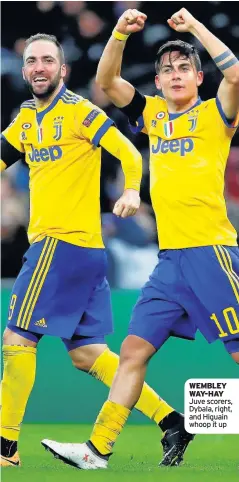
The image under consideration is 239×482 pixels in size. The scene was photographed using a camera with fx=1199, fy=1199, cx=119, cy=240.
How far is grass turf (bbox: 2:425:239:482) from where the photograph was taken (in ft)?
15.6

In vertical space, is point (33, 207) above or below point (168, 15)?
below

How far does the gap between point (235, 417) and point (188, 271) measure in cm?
69

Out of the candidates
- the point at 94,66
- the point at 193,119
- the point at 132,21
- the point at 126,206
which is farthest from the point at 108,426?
the point at 94,66

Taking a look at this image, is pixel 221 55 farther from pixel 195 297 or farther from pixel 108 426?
pixel 108 426

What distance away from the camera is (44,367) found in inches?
310

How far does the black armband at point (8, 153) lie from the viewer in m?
5.79

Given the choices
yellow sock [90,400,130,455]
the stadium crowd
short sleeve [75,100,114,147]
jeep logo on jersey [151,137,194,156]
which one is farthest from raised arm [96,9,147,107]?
the stadium crowd

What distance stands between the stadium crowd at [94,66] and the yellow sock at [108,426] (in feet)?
10.6

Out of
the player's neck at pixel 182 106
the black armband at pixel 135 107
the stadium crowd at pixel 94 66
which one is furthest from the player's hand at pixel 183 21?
the stadium crowd at pixel 94 66

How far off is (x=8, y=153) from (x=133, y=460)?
1584 millimetres

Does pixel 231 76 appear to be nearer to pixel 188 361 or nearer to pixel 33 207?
pixel 33 207

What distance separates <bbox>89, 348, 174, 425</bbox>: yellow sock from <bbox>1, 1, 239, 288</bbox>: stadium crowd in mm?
2516

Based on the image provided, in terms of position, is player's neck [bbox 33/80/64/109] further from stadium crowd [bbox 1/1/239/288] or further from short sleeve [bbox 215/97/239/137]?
stadium crowd [bbox 1/1/239/288]

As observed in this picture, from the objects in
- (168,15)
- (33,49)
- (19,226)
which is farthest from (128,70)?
(33,49)
